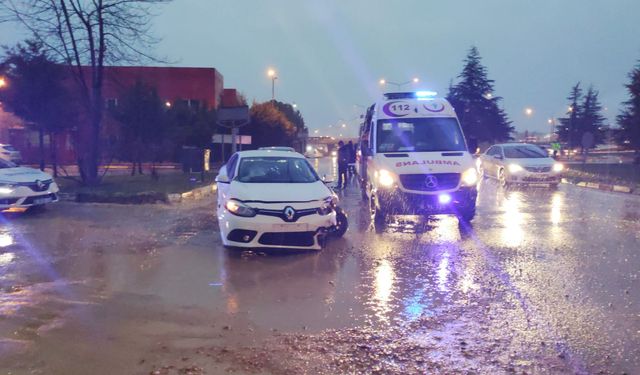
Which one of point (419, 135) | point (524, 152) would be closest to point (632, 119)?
point (524, 152)

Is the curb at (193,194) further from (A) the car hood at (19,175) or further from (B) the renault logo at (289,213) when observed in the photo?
(B) the renault logo at (289,213)

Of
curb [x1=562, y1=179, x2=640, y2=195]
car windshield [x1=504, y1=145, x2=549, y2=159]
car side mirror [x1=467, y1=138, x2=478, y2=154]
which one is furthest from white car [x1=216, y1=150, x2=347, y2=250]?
car windshield [x1=504, y1=145, x2=549, y2=159]

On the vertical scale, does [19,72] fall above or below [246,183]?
above

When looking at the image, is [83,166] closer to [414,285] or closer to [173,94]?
[414,285]

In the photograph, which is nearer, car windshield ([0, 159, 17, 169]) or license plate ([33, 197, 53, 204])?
license plate ([33, 197, 53, 204])

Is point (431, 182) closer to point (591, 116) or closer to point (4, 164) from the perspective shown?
point (4, 164)

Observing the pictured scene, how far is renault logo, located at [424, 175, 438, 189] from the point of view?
1169 cm

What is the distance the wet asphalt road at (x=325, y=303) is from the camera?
15.6 ft

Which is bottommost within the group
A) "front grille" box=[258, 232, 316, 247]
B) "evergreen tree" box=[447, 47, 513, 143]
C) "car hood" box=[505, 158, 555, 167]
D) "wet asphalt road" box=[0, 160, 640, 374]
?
"wet asphalt road" box=[0, 160, 640, 374]

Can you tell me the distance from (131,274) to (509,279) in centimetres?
503

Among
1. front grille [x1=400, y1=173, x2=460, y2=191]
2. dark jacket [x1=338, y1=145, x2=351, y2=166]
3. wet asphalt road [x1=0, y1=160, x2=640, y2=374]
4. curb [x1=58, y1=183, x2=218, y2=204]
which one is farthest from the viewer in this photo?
dark jacket [x1=338, y1=145, x2=351, y2=166]

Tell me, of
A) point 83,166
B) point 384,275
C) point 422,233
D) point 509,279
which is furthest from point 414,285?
point 83,166

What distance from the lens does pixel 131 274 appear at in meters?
7.78

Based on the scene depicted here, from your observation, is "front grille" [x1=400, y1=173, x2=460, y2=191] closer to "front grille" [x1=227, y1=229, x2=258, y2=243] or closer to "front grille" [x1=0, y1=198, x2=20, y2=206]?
"front grille" [x1=227, y1=229, x2=258, y2=243]
